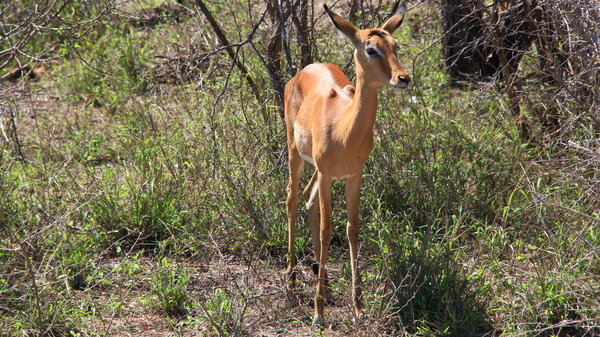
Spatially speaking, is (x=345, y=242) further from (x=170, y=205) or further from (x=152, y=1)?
(x=152, y=1)

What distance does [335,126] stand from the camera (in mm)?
3973

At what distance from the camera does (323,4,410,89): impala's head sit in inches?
134

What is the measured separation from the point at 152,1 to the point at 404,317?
7059 millimetres

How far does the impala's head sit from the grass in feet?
3.81

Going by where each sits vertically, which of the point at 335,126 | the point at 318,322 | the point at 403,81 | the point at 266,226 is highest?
the point at 403,81

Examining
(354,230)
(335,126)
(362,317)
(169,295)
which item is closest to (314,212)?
(354,230)

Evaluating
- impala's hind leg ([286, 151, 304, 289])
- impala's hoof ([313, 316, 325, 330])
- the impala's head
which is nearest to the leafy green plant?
impala's hind leg ([286, 151, 304, 289])

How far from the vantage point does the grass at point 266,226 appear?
384 centimetres

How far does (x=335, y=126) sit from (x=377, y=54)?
624 mm

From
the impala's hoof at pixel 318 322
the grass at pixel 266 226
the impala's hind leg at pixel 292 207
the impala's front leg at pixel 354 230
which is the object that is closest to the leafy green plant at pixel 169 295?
the grass at pixel 266 226

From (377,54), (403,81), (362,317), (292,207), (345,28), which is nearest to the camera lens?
(403,81)

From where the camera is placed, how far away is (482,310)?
3.88 metres

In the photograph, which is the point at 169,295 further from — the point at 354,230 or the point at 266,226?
the point at 354,230

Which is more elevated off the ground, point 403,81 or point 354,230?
point 403,81
